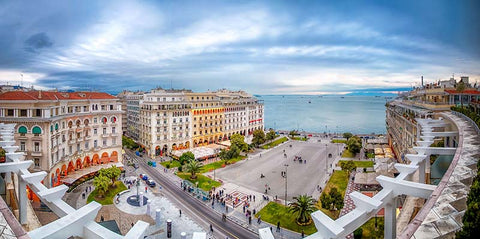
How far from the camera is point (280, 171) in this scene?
49.4 m

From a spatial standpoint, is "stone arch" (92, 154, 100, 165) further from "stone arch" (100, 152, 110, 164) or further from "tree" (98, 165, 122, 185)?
"tree" (98, 165, 122, 185)

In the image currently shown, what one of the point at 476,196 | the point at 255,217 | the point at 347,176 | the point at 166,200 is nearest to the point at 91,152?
the point at 166,200

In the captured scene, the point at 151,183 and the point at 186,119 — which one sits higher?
the point at 186,119

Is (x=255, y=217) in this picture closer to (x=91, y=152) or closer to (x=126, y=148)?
(x=91, y=152)

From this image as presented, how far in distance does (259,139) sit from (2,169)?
57467mm

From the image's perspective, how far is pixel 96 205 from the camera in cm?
895

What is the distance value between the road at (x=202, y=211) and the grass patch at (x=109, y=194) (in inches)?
222

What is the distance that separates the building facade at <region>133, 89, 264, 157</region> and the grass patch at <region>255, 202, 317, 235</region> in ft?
113

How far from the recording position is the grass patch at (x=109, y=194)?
114 feet

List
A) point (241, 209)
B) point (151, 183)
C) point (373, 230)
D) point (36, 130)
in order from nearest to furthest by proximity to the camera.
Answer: point (373, 230)
point (241, 209)
point (36, 130)
point (151, 183)

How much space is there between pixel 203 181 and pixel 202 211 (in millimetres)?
10376

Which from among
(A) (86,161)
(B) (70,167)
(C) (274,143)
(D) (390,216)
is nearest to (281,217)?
(D) (390,216)

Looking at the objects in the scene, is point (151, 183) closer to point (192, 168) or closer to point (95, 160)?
point (192, 168)

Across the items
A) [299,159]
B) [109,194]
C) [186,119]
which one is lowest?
[109,194]
